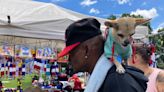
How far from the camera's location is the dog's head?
4.87ft

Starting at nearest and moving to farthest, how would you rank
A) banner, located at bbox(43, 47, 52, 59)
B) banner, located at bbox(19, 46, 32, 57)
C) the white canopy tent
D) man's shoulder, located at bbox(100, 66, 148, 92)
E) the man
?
man's shoulder, located at bbox(100, 66, 148, 92)
the man
the white canopy tent
banner, located at bbox(19, 46, 32, 57)
banner, located at bbox(43, 47, 52, 59)

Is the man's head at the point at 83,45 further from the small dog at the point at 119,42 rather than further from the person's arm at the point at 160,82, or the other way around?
the person's arm at the point at 160,82

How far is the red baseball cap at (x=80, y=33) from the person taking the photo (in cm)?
146

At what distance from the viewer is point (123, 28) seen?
1555 millimetres

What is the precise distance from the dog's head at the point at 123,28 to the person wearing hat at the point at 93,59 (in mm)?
84

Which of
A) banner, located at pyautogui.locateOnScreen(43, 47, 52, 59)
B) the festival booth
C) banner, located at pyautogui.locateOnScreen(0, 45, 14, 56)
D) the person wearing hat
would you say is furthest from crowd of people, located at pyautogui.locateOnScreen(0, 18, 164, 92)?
banner, located at pyautogui.locateOnScreen(43, 47, 52, 59)

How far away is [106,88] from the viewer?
1348 mm

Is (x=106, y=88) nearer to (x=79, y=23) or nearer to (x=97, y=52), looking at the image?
(x=97, y=52)

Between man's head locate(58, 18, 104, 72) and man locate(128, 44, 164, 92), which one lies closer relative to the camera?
man's head locate(58, 18, 104, 72)

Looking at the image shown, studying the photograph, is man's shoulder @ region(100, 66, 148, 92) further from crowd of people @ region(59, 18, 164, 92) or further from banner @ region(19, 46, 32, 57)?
A: banner @ region(19, 46, 32, 57)

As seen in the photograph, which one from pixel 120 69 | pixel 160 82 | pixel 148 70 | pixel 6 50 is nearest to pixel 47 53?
pixel 6 50

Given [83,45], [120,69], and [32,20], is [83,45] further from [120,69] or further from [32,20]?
[32,20]

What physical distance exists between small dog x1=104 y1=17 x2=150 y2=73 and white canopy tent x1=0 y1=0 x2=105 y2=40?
2061mm

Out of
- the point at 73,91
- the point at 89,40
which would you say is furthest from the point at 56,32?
the point at 89,40
